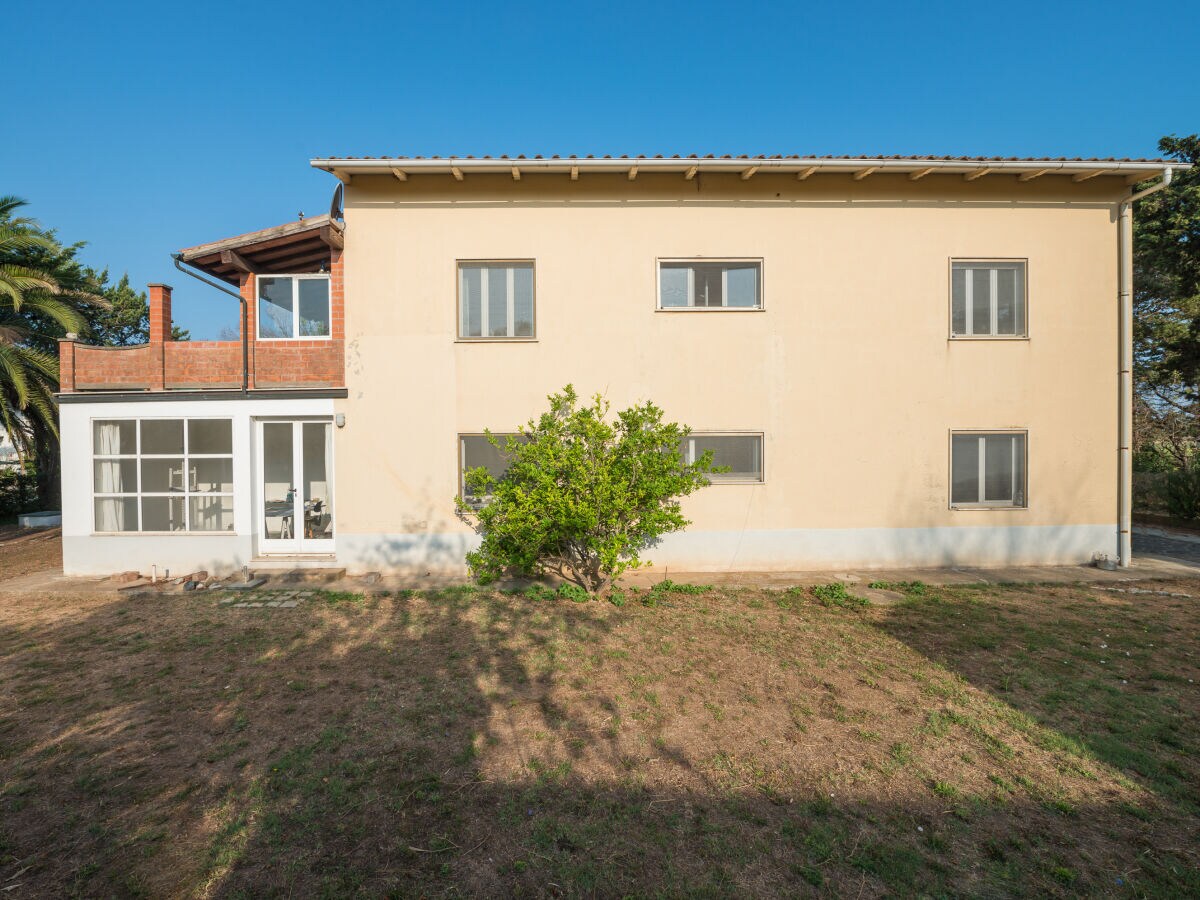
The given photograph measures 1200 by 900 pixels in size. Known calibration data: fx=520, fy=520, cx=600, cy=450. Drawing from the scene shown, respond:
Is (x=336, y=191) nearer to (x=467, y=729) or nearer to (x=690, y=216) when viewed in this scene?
(x=690, y=216)

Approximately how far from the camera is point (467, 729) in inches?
156

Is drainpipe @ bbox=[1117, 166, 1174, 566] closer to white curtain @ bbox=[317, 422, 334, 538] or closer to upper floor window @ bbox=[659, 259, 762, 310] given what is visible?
upper floor window @ bbox=[659, 259, 762, 310]

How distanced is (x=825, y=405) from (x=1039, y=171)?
16.0 feet

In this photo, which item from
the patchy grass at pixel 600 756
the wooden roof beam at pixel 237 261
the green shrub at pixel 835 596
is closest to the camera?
the patchy grass at pixel 600 756

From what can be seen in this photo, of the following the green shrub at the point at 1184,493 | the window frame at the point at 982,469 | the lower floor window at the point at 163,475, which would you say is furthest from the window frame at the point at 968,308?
the lower floor window at the point at 163,475

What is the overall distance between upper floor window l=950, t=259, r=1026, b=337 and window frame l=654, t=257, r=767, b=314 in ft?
10.7

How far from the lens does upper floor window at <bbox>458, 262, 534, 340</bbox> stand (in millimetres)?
8555

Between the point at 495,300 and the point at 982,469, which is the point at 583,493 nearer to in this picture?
the point at 495,300

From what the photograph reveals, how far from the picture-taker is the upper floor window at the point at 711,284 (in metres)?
8.60

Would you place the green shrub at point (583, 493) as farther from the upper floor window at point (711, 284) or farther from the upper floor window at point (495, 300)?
the upper floor window at point (711, 284)

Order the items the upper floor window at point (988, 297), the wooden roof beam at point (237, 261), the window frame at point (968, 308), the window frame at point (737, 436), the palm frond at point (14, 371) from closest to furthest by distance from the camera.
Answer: the wooden roof beam at point (237, 261), the window frame at point (737, 436), the window frame at point (968, 308), the upper floor window at point (988, 297), the palm frond at point (14, 371)

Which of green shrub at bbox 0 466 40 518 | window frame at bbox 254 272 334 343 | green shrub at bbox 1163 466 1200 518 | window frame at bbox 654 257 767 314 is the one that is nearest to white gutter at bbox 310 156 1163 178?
window frame at bbox 654 257 767 314

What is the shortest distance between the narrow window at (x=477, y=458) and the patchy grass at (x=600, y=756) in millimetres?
2655

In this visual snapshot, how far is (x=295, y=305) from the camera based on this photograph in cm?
868
